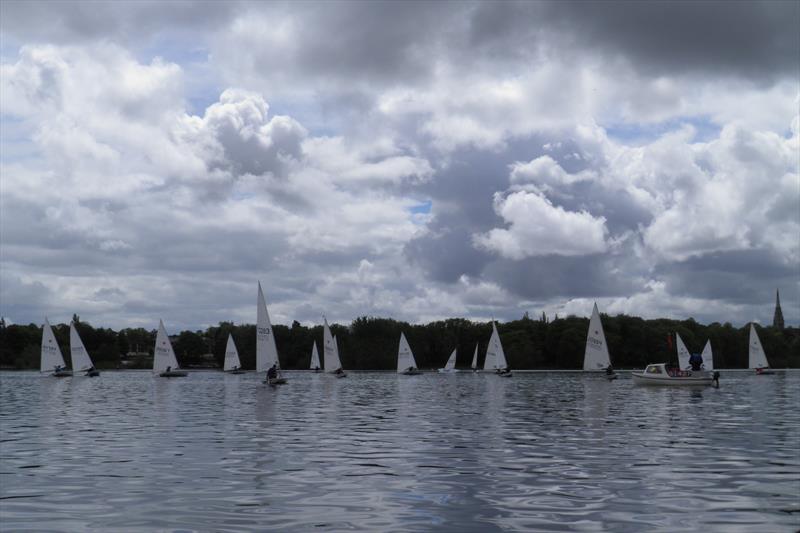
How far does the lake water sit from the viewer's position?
591 inches

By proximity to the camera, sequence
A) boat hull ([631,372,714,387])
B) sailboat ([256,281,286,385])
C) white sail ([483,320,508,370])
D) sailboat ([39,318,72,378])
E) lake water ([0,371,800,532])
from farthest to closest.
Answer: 1. white sail ([483,320,508,370])
2. sailboat ([39,318,72,378])
3. sailboat ([256,281,286,385])
4. boat hull ([631,372,714,387])
5. lake water ([0,371,800,532])

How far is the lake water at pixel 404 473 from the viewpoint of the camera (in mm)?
15020

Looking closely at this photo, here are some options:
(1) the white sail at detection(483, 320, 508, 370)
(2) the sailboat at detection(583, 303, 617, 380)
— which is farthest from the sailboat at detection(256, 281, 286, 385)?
(1) the white sail at detection(483, 320, 508, 370)

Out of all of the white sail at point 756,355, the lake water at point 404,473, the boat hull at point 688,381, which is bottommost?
the lake water at point 404,473

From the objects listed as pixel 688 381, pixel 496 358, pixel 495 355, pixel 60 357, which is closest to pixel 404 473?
pixel 688 381

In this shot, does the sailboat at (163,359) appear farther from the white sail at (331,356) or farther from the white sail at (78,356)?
the white sail at (331,356)

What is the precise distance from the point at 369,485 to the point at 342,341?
17884 cm

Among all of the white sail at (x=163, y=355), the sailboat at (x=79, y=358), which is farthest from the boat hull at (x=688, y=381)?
the sailboat at (x=79, y=358)

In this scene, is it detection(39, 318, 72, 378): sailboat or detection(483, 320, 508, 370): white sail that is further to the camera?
detection(483, 320, 508, 370): white sail

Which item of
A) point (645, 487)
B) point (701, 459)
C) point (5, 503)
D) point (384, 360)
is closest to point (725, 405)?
point (701, 459)

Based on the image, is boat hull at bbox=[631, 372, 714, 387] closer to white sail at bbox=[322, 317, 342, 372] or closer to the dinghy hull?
the dinghy hull

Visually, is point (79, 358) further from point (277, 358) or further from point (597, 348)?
point (597, 348)

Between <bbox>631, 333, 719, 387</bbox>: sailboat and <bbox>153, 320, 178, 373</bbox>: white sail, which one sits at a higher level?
<bbox>153, 320, 178, 373</bbox>: white sail

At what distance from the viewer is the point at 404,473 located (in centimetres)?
2055
